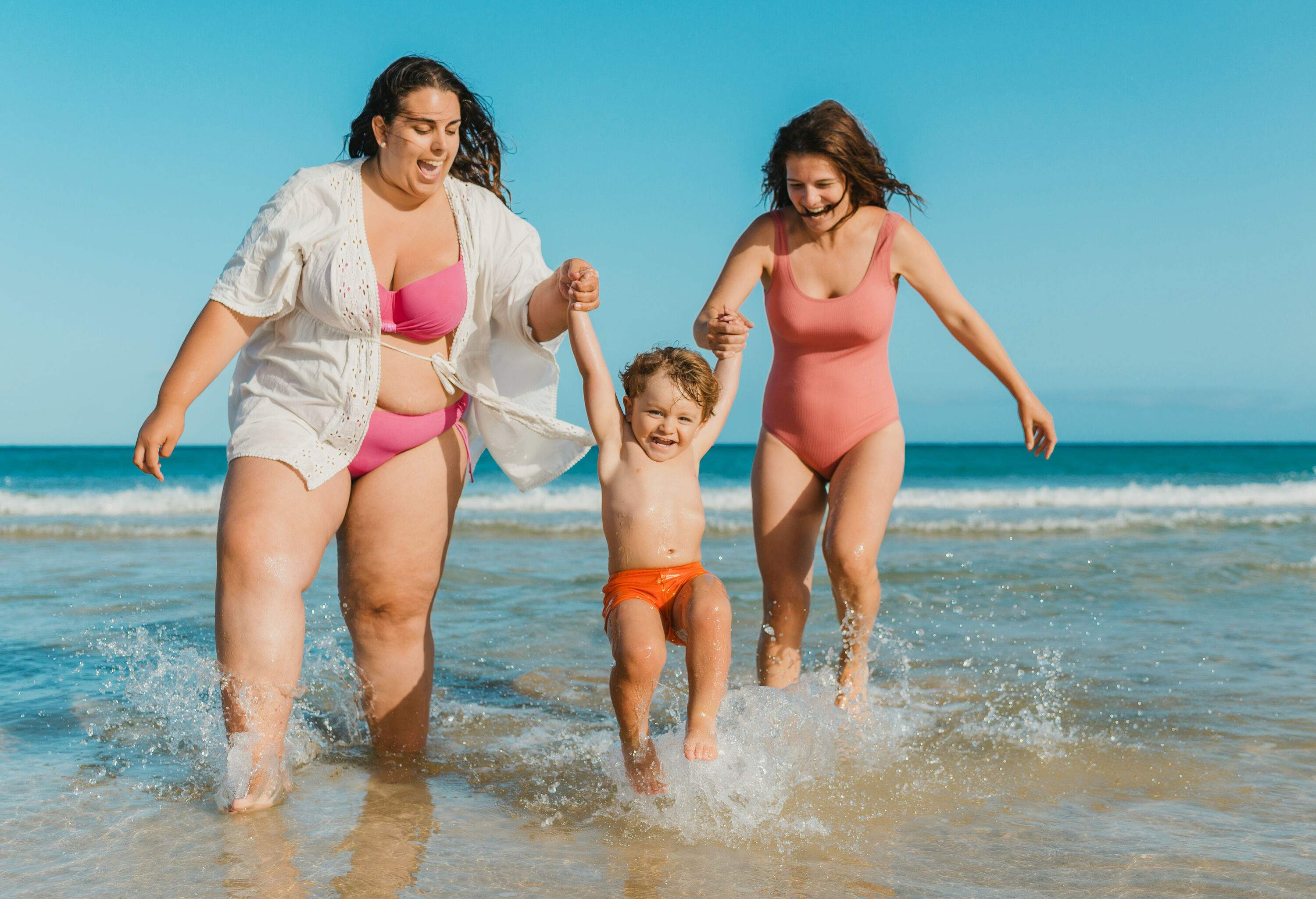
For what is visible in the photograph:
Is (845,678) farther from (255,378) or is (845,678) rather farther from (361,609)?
(255,378)

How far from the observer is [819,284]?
4.04 metres

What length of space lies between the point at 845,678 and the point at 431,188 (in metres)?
2.42

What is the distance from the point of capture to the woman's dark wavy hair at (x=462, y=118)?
10.9 ft

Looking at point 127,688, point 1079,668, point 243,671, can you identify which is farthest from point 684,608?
point 1079,668

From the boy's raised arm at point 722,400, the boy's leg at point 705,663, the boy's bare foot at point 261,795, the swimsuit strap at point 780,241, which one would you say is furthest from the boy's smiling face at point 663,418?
the boy's bare foot at point 261,795

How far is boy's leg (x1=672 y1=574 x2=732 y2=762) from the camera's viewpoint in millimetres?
3131

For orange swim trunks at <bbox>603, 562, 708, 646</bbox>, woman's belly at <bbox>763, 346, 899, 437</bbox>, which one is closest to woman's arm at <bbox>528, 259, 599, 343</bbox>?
orange swim trunks at <bbox>603, 562, 708, 646</bbox>

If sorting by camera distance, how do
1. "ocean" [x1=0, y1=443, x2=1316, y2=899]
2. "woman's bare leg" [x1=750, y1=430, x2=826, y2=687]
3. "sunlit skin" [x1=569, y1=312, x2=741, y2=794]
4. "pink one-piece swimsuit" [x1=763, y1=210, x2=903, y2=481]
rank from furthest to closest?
"woman's bare leg" [x1=750, y1=430, x2=826, y2=687]
"pink one-piece swimsuit" [x1=763, y1=210, x2=903, y2=481]
"sunlit skin" [x1=569, y1=312, x2=741, y2=794]
"ocean" [x1=0, y1=443, x2=1316, y2=899]

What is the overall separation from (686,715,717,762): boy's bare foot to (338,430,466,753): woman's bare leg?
3.58 feet

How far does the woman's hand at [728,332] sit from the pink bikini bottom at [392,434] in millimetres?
976

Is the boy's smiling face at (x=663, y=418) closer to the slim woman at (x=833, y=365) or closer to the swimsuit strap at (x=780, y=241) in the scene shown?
the slim woman at (x=833, y=365)

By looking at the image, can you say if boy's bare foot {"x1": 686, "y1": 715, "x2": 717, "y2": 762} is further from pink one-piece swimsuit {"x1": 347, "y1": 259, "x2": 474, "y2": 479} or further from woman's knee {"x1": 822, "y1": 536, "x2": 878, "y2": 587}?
pink one-piece swimsuit {"x1": 347, "y1": 259, "x2": 474, "y2": 479}

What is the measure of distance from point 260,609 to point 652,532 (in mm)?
1254

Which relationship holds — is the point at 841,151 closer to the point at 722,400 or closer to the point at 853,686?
the point at 722,400
